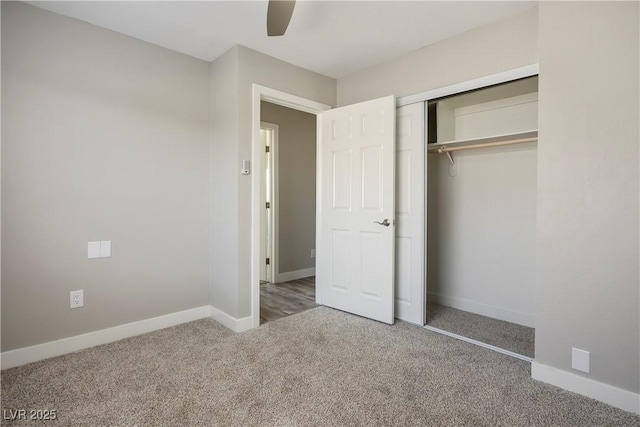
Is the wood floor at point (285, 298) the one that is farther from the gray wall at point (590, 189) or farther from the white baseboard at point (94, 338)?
the gray wall at point (590, 189)

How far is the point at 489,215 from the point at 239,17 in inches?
109

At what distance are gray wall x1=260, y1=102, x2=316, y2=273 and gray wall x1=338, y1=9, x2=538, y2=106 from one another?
140 centimetres

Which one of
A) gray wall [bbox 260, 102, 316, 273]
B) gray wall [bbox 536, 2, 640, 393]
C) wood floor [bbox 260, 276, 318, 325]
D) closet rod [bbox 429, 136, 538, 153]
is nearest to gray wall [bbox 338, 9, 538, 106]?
gray wall [bbox 536, 2, 640, 393]

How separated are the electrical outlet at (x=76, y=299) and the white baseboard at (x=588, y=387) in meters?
3.13

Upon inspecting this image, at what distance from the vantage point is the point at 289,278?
466 cm

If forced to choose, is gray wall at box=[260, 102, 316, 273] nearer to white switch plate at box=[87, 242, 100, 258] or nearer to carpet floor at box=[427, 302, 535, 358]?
carpet floor at box=[427, 302, 535, 358]

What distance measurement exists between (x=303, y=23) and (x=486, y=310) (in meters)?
3.02

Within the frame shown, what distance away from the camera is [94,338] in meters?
2.50

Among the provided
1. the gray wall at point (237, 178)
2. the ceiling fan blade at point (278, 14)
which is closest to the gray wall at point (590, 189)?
the ceiling fan blade at point (278, 14)

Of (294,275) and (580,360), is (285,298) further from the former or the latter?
(580,360)

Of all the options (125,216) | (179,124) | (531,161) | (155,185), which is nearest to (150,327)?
(125,216)

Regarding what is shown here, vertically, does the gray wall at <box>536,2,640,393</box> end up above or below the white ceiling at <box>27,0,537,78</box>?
below

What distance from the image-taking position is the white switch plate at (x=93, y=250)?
247cm

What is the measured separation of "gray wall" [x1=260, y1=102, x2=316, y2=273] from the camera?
4.57m
